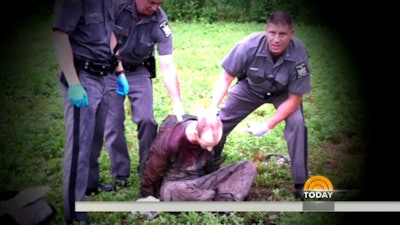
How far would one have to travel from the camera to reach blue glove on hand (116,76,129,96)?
3.11 m

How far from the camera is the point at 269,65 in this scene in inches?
122

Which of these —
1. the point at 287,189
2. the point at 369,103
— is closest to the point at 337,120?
the point at 369,103

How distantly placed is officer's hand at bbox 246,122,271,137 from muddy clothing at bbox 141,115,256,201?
17cm

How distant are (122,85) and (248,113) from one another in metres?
0.71

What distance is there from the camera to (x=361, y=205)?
10.5 feet

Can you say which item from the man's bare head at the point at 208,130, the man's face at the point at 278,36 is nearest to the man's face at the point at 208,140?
the man's bare head at the point at 208,130

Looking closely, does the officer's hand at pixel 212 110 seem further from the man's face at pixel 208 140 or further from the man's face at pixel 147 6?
the man's face at pixel 147 6

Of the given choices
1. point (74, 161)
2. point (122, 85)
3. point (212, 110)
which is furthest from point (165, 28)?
point (74, 161)

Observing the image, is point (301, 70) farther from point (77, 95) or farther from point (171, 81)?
point (77, 95)

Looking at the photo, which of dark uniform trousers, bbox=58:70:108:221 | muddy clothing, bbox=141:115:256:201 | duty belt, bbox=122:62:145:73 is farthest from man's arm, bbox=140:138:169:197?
duty belt, bbox=122:62:145:73

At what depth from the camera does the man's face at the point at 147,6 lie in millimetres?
3031

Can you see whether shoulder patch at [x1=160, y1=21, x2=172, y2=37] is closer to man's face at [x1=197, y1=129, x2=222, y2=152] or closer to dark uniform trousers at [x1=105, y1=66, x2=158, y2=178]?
dark uniform trousers at [x1=105, y1=66, x2=158, y2=178]

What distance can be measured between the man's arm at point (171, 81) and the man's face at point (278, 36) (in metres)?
0.55

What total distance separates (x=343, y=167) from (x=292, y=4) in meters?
0.96
